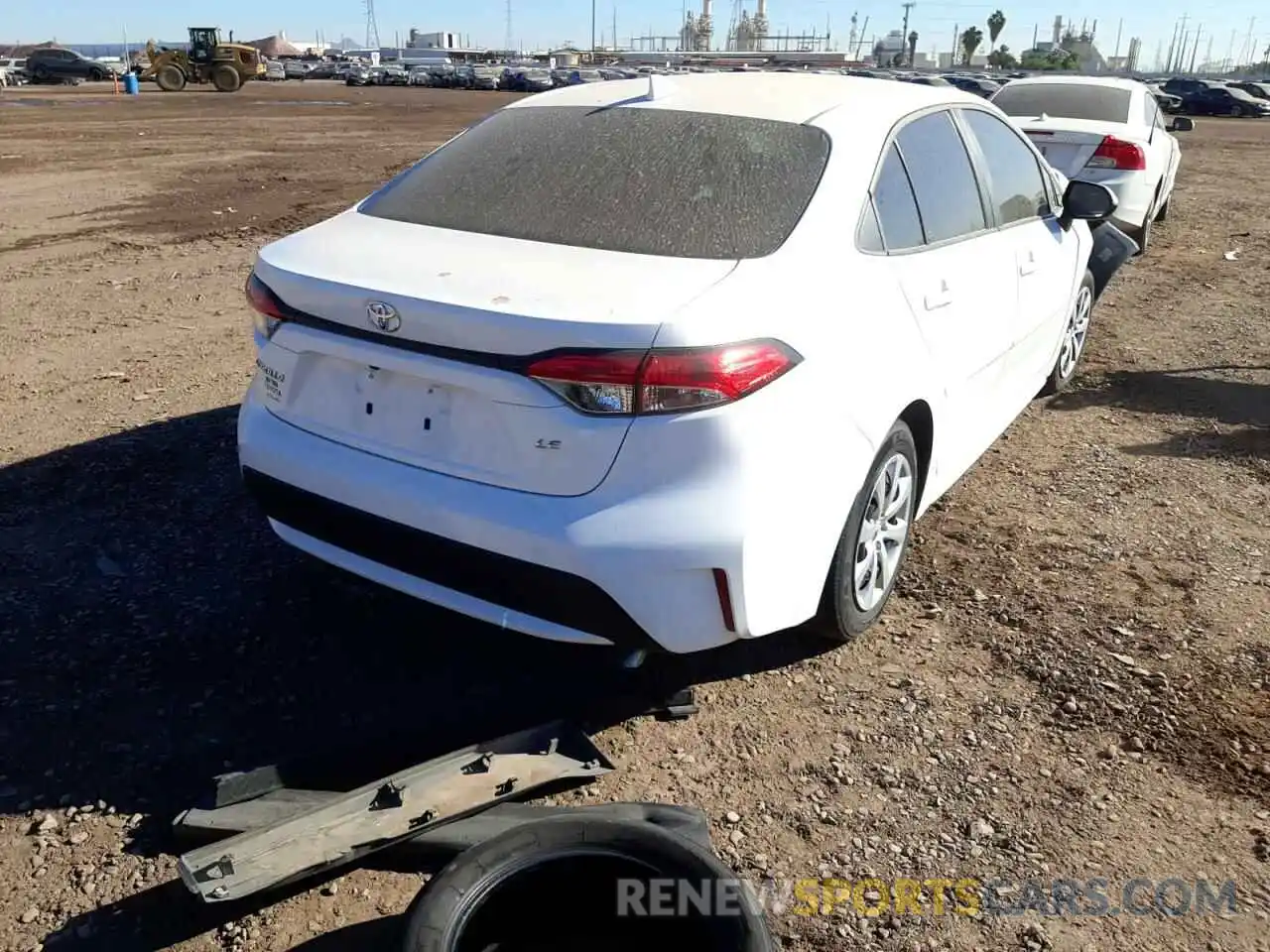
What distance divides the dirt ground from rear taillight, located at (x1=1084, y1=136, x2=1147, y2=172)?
12.9 ft

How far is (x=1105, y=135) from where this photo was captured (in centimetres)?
905

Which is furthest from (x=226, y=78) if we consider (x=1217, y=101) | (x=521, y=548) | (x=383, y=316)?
(x=521, y=548)

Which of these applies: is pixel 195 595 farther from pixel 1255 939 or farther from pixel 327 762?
pixel 1255 939

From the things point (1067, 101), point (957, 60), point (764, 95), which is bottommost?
point (957, 60)

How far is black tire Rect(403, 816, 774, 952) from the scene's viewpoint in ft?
7.09

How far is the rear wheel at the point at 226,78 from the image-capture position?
46.2m

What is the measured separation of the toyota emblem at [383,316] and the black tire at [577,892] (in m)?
1.28

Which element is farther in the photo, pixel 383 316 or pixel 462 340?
pixel 383 316

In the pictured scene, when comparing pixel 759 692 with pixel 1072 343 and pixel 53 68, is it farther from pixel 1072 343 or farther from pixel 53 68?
pixel 53 68

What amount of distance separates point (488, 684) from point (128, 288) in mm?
6290

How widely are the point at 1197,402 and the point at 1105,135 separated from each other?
404cm

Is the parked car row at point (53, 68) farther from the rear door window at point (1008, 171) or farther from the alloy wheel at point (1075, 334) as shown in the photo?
the rear door window at point (1008, 171)

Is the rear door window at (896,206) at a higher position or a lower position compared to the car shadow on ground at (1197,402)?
higher

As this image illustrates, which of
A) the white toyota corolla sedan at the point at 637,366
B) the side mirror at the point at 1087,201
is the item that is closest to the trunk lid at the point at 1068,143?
the side mirror at the point at 1087,201
